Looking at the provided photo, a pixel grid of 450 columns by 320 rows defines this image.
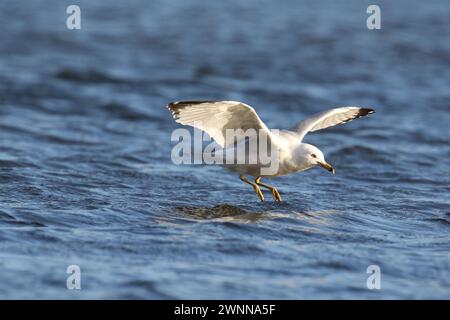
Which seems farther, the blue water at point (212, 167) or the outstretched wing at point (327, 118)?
the outstretched wing at point (327, 118)

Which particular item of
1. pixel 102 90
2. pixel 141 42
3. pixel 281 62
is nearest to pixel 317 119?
pixel 102 90

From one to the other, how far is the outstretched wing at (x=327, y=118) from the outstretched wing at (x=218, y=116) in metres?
0.73

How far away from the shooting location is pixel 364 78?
1750 cm

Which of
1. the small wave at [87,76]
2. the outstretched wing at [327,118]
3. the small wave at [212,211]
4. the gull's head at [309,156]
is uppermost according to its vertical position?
the small wave at [87,76]

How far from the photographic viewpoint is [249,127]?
320 inches

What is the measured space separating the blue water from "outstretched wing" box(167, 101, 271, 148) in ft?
2.66

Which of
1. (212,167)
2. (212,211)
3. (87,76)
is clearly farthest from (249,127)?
(87,76)

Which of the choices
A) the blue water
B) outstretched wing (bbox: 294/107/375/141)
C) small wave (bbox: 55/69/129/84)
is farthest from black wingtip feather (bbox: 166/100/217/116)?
small wave (bbox: 55/69/129/84)

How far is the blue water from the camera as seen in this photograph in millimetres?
6633

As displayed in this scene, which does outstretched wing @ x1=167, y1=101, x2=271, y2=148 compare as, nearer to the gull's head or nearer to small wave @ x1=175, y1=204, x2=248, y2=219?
the gull's head

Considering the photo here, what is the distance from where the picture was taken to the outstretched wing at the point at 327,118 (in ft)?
28.7

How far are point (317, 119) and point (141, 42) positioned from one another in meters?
11.4

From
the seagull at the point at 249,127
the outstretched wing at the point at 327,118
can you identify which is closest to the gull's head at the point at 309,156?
the seagull at the point at 249,127

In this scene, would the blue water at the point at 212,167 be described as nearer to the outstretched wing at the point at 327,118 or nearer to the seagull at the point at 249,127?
the seagull at the point at 249,127
